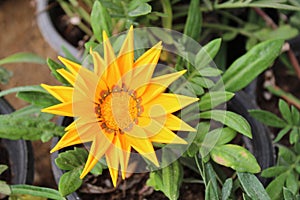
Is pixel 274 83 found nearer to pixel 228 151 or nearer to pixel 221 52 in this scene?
pixel 221 52

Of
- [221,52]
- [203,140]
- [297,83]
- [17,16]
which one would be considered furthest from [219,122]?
[17,16]

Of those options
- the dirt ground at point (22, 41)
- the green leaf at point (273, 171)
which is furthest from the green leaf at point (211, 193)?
the dirt ground at point (22, 41)

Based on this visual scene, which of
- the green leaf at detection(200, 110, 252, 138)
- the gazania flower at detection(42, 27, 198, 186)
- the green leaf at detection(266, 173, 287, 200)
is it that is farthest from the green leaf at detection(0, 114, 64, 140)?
the green leaf at detection(266, 173, 287, 200)

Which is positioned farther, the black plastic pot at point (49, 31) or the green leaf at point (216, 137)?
the black plastic pot at point (49, 31)

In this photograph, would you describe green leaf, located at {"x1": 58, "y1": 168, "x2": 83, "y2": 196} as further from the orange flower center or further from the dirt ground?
the dirt ground

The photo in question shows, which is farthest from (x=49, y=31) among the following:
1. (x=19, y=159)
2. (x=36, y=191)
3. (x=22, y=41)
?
(x=36, y=191)

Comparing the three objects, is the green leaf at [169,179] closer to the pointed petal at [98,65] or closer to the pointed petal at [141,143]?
the pointed petal at [141,143]
